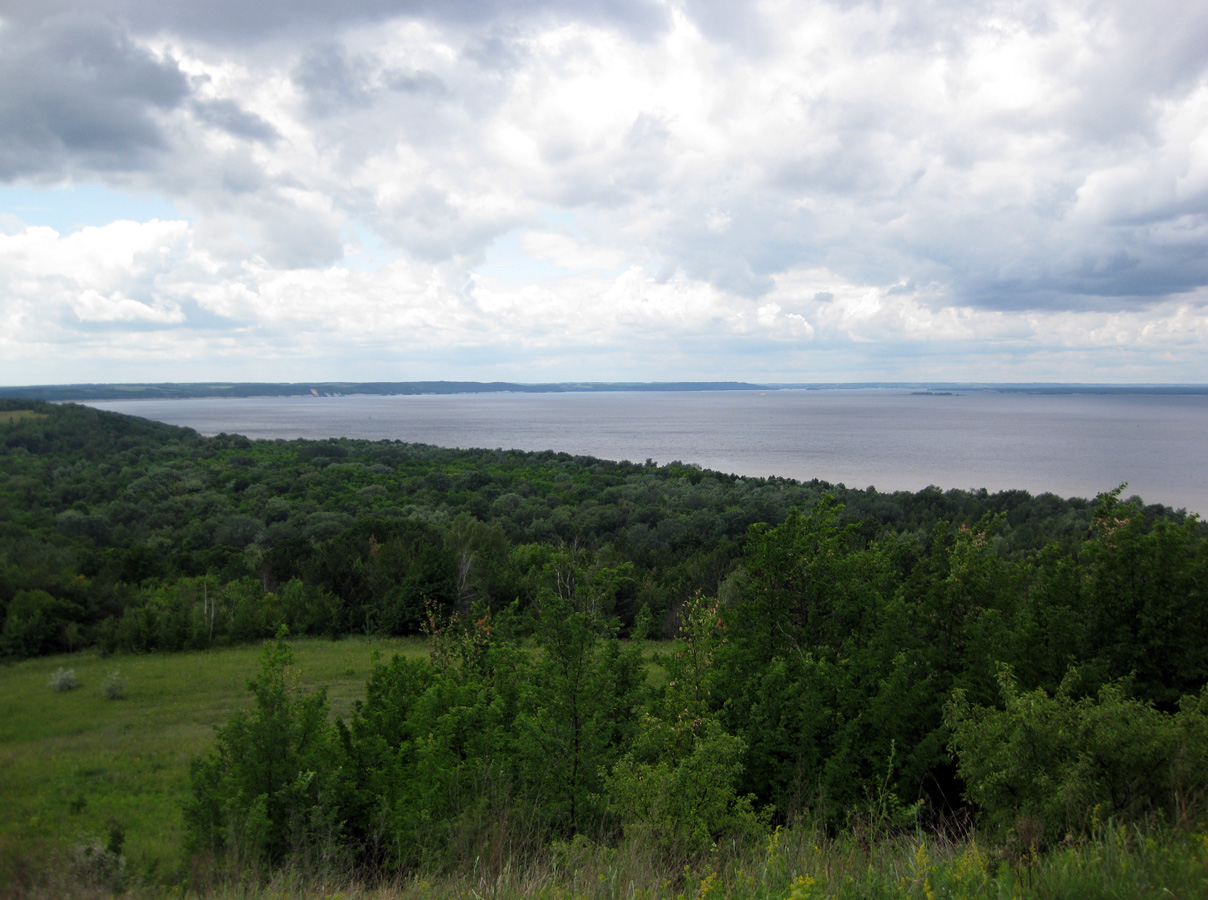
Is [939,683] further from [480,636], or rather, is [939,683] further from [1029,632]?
[480,636]

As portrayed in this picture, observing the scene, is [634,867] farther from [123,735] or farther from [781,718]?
[123,735]

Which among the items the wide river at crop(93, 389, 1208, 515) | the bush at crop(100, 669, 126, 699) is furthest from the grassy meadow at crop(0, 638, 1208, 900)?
the wide river at crop(93, 389, 1208, 515)

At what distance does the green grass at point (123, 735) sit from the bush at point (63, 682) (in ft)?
0.62

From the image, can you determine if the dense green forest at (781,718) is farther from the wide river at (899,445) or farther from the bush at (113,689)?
the wide river at (899,445)

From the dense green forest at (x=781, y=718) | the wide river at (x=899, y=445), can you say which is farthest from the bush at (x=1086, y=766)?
the wide river at (x=899, y=445)

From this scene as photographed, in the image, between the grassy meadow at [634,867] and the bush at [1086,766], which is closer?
the grassy meadow at [634,867]

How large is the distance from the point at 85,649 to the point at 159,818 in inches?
830

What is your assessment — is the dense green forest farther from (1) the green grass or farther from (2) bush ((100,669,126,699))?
(2) bush ((100,669,126,699))

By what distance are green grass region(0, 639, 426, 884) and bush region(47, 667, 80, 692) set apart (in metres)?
0.19

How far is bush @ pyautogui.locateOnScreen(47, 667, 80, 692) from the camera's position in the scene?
76.6 ft

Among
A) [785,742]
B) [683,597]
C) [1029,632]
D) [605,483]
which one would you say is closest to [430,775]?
[785,742]

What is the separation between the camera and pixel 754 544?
38.9 feet

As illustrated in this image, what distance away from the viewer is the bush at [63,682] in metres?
23.4

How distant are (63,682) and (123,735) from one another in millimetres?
6795
